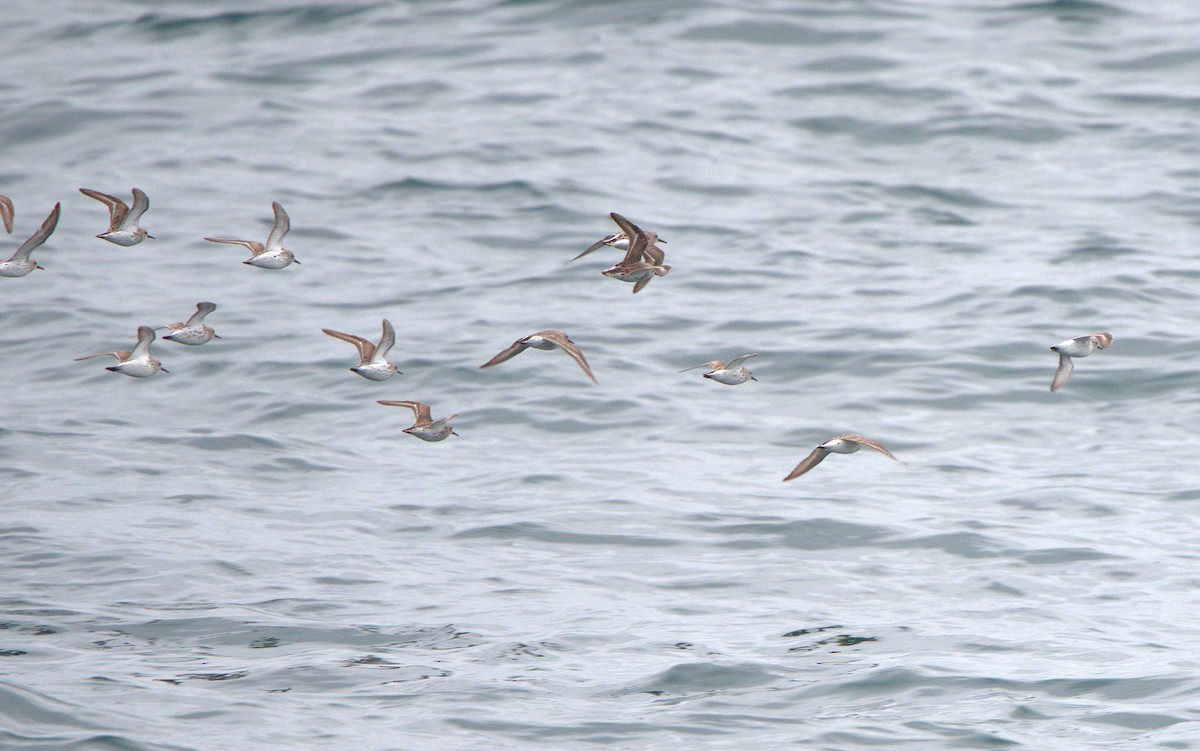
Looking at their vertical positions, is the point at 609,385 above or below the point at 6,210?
below

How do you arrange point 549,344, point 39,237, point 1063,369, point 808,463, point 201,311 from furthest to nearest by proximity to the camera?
point 1063,369 < point 808,463 < point 201,311 < point 549,344 < point 39,237

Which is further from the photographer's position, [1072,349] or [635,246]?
[1072,349]

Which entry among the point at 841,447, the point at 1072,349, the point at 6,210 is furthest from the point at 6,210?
the point at 1072,349

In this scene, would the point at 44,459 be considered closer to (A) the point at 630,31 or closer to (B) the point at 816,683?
(B) the point at 816,683

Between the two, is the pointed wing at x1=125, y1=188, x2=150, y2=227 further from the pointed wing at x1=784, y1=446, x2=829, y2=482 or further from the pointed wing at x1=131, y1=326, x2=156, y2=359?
the pointed wing at x1=784, y1=446, x2=829, y2=482

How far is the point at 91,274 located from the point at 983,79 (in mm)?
14034

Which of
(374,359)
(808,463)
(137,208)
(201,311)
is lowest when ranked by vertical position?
(808,463)

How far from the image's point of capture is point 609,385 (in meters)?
16.7

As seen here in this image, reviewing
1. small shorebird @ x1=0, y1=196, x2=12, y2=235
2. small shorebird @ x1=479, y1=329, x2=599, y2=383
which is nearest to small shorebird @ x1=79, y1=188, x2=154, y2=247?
small shorebird @ x1=0, y1=196, x2=12, y2=235

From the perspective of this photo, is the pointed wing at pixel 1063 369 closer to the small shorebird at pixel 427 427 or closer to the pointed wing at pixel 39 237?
the small shorebird at pixel 427 427

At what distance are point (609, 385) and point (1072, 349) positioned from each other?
537cm

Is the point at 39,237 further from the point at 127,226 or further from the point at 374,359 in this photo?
the point at 374,359

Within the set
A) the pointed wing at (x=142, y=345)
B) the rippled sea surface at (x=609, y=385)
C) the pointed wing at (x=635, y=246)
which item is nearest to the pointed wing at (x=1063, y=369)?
the rippled sea surface at (x=609, y=385)

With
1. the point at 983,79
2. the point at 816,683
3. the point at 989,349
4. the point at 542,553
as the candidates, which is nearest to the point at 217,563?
the point at 542,553
